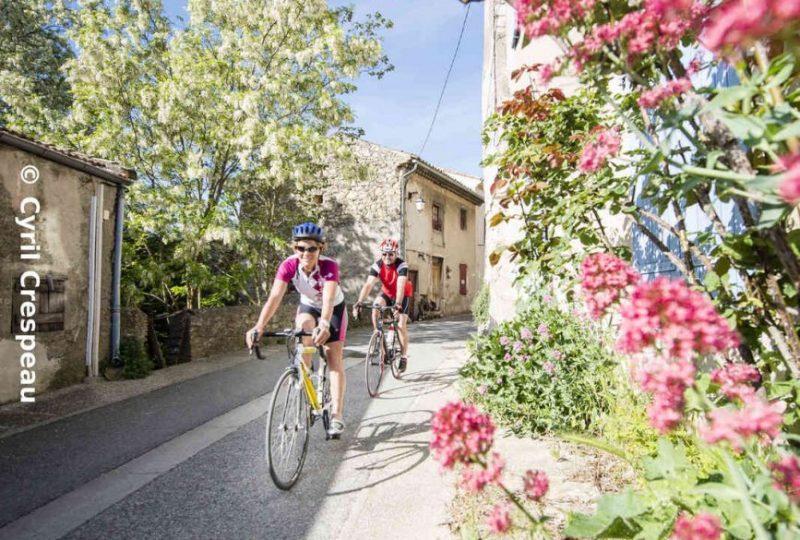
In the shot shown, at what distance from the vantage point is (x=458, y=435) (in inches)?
51.4

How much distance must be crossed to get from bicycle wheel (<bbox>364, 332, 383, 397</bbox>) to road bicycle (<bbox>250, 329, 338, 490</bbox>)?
90.2 inches

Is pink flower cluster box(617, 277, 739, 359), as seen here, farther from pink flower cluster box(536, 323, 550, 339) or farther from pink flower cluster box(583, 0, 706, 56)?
pink flower cluster box(536, 323, 550, 339)

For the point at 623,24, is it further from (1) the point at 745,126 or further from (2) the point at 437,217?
(2) the point at 437,217

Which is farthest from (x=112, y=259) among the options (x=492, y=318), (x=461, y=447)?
(x=461, y=447)

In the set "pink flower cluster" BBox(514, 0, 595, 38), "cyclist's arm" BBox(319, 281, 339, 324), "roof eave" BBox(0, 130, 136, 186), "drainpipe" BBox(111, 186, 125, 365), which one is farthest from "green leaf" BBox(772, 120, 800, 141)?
"drainpipe" BBox(111, 186, 125, 365)

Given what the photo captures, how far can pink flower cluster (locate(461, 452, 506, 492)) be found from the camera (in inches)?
50.9

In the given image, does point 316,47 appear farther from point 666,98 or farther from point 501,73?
point 666,98

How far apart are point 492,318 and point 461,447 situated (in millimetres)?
7543

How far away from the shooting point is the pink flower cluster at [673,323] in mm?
1071

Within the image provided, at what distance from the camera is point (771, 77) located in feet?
4.27

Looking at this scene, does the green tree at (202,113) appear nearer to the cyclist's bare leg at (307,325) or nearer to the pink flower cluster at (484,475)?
the cyclist's bare leg at (307,325)

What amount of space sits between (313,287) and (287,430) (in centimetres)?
126

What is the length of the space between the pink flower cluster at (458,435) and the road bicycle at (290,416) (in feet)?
7.09

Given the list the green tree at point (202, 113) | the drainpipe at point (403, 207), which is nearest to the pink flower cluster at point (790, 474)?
the green tree at point (202, 113)
